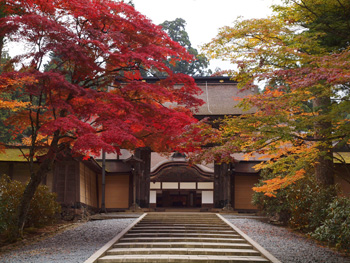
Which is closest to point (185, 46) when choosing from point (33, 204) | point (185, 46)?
point (185, 46)

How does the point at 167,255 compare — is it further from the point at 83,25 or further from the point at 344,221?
the point at 83,25

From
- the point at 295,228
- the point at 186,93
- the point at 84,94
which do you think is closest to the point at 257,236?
the point at 295,228

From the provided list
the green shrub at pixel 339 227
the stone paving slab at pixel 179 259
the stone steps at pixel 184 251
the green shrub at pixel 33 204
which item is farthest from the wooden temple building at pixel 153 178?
the green shrub at pixel 339 227

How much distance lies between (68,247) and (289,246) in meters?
5.29

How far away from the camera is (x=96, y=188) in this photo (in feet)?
70.4

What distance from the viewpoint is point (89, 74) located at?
1072 cm

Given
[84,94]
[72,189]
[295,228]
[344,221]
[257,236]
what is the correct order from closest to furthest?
[344,221] → [84,94] → [257,236] → [295,228] → [72,189]

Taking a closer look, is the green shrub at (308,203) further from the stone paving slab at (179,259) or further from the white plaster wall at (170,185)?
the white plaster wall at (170,185)

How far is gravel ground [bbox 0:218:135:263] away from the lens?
818cm

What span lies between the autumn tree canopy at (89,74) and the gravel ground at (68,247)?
1.36 meters

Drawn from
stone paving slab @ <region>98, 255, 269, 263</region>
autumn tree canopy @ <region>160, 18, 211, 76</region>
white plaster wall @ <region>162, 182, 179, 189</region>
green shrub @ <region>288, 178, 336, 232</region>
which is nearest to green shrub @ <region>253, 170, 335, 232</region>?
green shrub @ <region>288, 178, 336, 232</region>

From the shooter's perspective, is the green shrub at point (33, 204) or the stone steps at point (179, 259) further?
the green shrub at point (33, 204)

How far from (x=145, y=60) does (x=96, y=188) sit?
41.3 ft

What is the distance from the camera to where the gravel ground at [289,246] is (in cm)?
841
